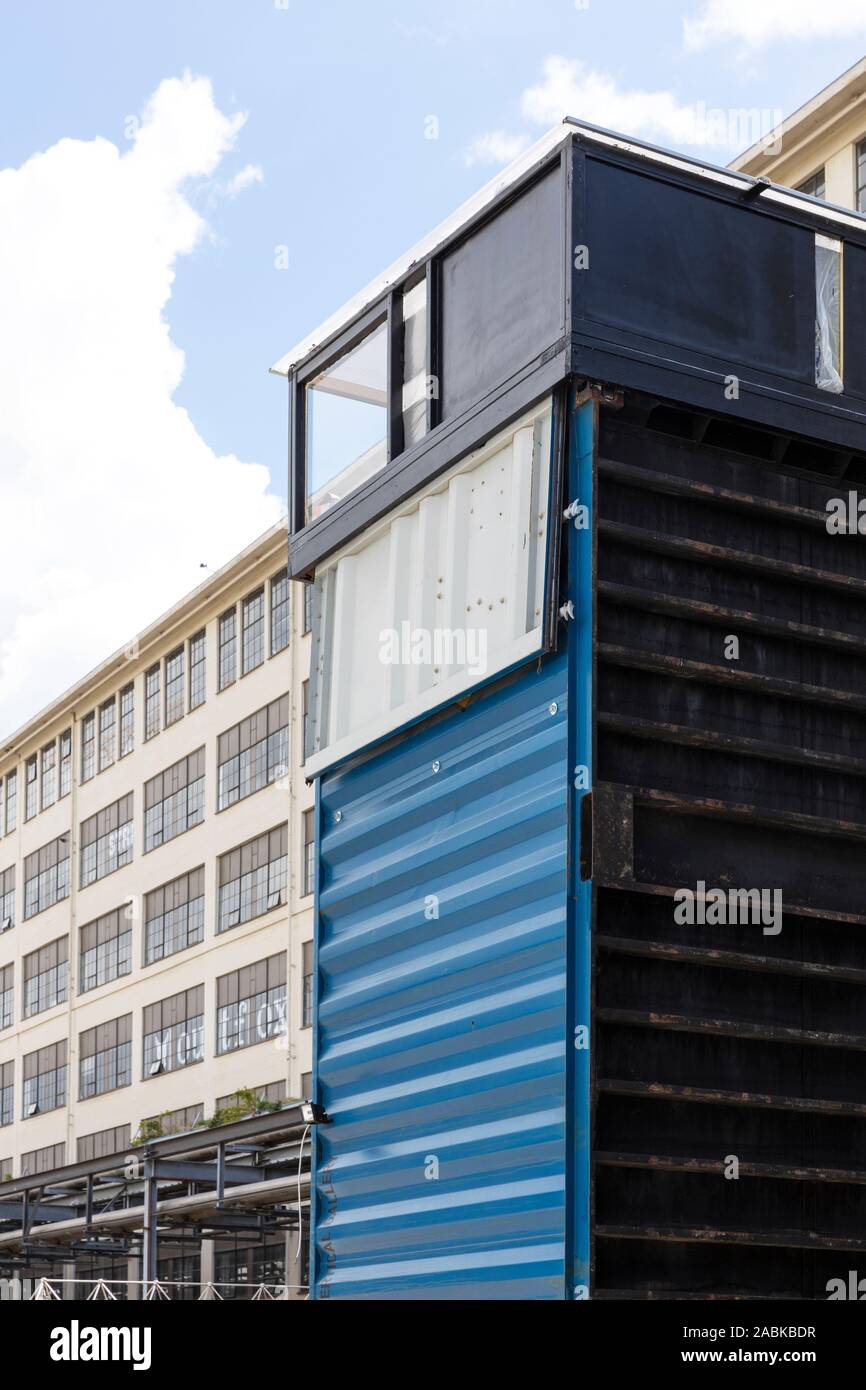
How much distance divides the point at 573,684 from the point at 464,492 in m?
1.74

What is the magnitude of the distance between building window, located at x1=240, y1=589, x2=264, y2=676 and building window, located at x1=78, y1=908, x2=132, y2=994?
28.4ft

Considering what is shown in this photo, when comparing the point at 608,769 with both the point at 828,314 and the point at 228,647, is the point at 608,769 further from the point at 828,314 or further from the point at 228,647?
the point at 228,647

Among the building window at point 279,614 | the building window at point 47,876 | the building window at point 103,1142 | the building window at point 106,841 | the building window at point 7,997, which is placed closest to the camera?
the building window at point 279,614

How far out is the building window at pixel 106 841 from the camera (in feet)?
155

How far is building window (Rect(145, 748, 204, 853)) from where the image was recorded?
144 ft

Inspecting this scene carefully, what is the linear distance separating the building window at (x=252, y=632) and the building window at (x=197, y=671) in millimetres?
2202

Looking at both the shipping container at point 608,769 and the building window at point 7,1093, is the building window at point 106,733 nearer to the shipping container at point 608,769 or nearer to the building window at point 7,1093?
the building window at point 7,1093

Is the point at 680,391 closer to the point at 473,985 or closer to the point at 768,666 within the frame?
the point at 768,666

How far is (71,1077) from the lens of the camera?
48.1 metres

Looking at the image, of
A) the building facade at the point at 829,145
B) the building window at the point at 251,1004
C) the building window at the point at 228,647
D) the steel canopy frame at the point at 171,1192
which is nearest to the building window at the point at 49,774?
the building window at the point at 228,647

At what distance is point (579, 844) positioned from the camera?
8930 mm

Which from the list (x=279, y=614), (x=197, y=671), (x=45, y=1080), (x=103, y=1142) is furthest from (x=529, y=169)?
(x=45, y=1080)

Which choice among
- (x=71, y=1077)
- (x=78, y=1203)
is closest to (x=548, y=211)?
(x=78, y=1203)
